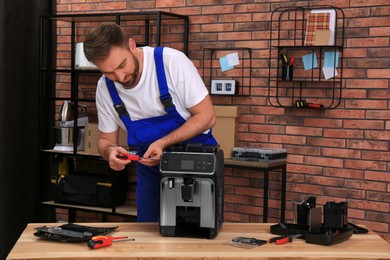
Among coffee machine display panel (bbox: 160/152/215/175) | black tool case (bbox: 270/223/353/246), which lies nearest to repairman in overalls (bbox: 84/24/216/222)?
coffee machine display panel (bbox: 160/152/215/175)

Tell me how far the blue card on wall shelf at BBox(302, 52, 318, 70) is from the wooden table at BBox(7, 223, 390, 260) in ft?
6.53

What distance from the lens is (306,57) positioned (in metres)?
4.28

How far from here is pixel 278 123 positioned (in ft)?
14.6

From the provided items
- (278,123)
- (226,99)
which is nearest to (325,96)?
(278,123)

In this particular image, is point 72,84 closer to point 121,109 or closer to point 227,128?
point 227,128

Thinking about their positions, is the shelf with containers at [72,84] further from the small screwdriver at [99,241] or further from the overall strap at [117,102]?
the small screwdriver at [99,241]

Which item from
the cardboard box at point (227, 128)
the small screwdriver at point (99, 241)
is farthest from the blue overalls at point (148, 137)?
the cardboard box at point (227, 128)

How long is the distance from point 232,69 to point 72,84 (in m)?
1.31

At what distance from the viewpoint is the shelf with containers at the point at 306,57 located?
13.7 ft

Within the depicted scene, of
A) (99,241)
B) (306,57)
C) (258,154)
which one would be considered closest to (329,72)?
(306,57)

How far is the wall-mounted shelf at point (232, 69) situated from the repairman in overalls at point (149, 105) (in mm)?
1705

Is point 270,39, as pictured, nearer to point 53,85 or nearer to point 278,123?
point 278,123

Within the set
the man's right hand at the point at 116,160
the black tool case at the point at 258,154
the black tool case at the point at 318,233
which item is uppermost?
the man's right hand at the point at 116,160

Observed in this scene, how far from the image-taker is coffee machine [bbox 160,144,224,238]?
2354 millimetres
